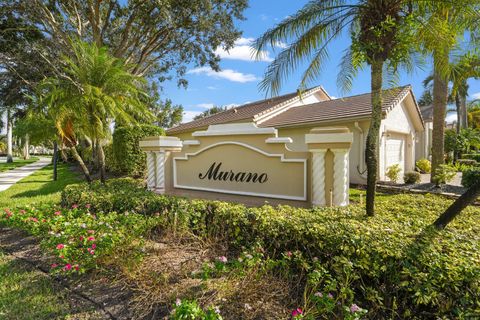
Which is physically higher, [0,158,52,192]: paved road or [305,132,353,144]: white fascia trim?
[305,132,353,144]: white fascia trim

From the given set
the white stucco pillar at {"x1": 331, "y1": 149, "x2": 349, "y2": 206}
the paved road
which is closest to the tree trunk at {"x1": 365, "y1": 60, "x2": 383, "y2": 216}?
the white stucco pillar at {"x1": 331, "y1": 149, "x2": 349, "y2": 206}

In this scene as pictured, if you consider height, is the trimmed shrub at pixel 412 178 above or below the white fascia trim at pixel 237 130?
below


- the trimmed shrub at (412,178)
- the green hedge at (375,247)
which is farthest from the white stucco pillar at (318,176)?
the trimmed shrub at (412,178)

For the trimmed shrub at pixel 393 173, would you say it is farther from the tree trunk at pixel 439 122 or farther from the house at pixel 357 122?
the tree trunk at pixel 439 122

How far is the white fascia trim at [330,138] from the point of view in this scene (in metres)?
6.15

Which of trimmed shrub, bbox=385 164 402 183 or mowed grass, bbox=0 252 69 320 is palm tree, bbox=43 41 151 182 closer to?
mowed grass, bbox=0 252 69 320

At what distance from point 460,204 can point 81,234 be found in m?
5.77

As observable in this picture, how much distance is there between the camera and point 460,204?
12.9 ft

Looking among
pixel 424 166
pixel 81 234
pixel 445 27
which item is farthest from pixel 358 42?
pixel 424 166

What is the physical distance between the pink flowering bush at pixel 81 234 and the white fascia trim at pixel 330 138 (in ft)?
13.0

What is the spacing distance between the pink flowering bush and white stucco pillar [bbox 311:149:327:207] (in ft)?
12.4

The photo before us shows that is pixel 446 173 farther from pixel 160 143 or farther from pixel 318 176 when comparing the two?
pixel 160 143

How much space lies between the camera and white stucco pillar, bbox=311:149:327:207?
650 cm

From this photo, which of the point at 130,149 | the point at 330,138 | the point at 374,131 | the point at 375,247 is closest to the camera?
the point at 375,247
